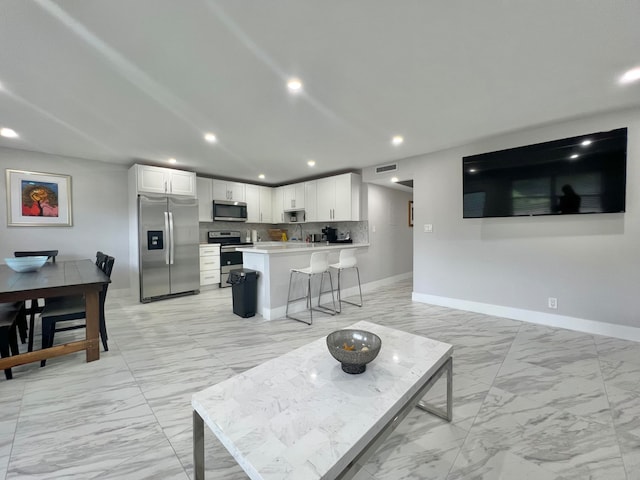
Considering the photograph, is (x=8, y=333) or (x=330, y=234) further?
(x=330, y=234)

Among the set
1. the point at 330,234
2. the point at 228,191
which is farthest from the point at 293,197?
the point at 228,191

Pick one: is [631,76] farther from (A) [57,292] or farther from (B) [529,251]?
(A) [57,292]

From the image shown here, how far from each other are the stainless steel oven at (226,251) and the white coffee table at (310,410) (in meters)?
4.44

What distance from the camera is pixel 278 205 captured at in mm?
6426

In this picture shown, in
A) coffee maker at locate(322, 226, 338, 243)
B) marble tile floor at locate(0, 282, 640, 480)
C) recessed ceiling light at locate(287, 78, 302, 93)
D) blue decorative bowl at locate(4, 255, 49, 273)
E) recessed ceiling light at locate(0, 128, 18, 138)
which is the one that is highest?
recessed ceiling light at locate(287, 78, 302, 93)

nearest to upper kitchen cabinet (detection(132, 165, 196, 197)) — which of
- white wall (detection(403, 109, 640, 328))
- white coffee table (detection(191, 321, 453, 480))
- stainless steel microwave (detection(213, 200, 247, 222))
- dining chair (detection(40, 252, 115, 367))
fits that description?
stainless steel microwave (detection(213, 200, 247, 222))

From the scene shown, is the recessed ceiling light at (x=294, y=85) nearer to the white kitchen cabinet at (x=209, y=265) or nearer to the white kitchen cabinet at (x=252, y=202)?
the white kitchen cabinet at (x=209, y=265)

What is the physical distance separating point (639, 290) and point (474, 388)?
94.1 inches

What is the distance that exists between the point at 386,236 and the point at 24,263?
17.6 feet

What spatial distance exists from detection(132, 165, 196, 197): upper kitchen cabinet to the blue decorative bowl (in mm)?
1924

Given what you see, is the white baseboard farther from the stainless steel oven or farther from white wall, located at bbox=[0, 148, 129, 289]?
white wall, located at bbox=[0, 148, 129, 289]

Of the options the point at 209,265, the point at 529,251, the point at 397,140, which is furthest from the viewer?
the point at 209,265

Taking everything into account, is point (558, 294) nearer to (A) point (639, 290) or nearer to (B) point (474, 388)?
(A) point (639, 290)

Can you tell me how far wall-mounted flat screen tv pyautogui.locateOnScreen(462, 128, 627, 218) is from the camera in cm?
279
